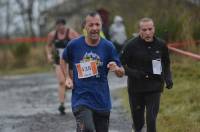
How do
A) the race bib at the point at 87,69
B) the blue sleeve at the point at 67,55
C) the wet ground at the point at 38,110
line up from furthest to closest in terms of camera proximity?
1. the wet ground at the point at 38,110
2. the blue sleeve at the point at 67,55
3. the race bib at the point at 87,69

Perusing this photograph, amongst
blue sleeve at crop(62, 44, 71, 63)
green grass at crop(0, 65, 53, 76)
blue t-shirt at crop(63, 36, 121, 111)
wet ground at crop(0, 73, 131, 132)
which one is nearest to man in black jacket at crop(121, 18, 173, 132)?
blue t-shirt at crop(63, 36, 121, 111)

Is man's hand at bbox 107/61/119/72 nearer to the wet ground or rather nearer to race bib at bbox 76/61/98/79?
race bib at bbox 76/61/98/79

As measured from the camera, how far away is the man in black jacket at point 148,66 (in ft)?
28.9

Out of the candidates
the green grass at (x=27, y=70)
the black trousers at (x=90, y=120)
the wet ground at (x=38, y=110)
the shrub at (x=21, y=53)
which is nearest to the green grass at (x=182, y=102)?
the wet ground at (x=38, y=110)

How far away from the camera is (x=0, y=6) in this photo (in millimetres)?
54062

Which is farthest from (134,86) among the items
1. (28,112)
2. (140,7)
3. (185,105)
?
(140,7)

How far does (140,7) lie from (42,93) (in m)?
10.9

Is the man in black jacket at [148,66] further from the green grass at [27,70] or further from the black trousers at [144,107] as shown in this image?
the green grass at [27,70]

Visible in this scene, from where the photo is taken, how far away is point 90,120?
7.43 metres

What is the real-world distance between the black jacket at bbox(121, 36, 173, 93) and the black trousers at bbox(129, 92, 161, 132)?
3.6 inches

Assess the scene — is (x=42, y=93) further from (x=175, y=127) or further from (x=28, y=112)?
(x=175, y=127)

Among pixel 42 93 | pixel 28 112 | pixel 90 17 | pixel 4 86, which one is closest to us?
pixel 90 17

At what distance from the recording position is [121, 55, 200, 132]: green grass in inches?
420

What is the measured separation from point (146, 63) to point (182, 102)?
13.6 ft
